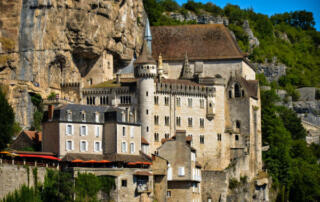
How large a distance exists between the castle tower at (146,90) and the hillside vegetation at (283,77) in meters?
22.4

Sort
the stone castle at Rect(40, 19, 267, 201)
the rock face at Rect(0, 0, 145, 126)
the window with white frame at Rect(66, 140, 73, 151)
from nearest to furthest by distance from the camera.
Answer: the window with white frame at Rect(66, 140, 73, 151) → the rock face at Rect(0, 0, 145, 126) → the stone castle at Rect(40, 19, 267, 201)

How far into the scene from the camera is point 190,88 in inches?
4018

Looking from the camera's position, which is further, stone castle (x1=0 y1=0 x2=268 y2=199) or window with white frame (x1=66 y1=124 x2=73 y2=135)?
stone castle (x1=0 y1=0 x2=268 y2=199)

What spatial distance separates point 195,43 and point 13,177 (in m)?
47.8

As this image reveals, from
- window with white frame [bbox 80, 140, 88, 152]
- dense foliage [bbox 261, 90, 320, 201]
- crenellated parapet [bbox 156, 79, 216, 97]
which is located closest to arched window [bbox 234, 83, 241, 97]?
crenellated parapet [bbox 156, 79, 216, 97]

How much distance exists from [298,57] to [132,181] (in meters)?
95.6

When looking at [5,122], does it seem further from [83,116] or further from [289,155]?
[289,155]

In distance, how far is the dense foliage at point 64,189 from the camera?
245 feet

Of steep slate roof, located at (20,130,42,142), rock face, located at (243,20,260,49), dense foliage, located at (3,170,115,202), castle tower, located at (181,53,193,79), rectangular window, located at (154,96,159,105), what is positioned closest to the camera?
dense foliage, located at (3,170,115,202)

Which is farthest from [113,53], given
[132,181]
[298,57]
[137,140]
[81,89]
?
[298,57]

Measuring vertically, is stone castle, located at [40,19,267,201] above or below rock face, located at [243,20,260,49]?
below

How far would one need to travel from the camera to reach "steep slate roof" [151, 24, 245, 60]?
371 ft

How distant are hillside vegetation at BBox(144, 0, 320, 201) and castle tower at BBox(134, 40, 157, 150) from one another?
22.4 metres

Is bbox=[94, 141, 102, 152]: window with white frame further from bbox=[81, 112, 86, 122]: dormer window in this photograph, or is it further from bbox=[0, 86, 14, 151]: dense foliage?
bbox=[0, 86, 14, 151]: dense foliage
